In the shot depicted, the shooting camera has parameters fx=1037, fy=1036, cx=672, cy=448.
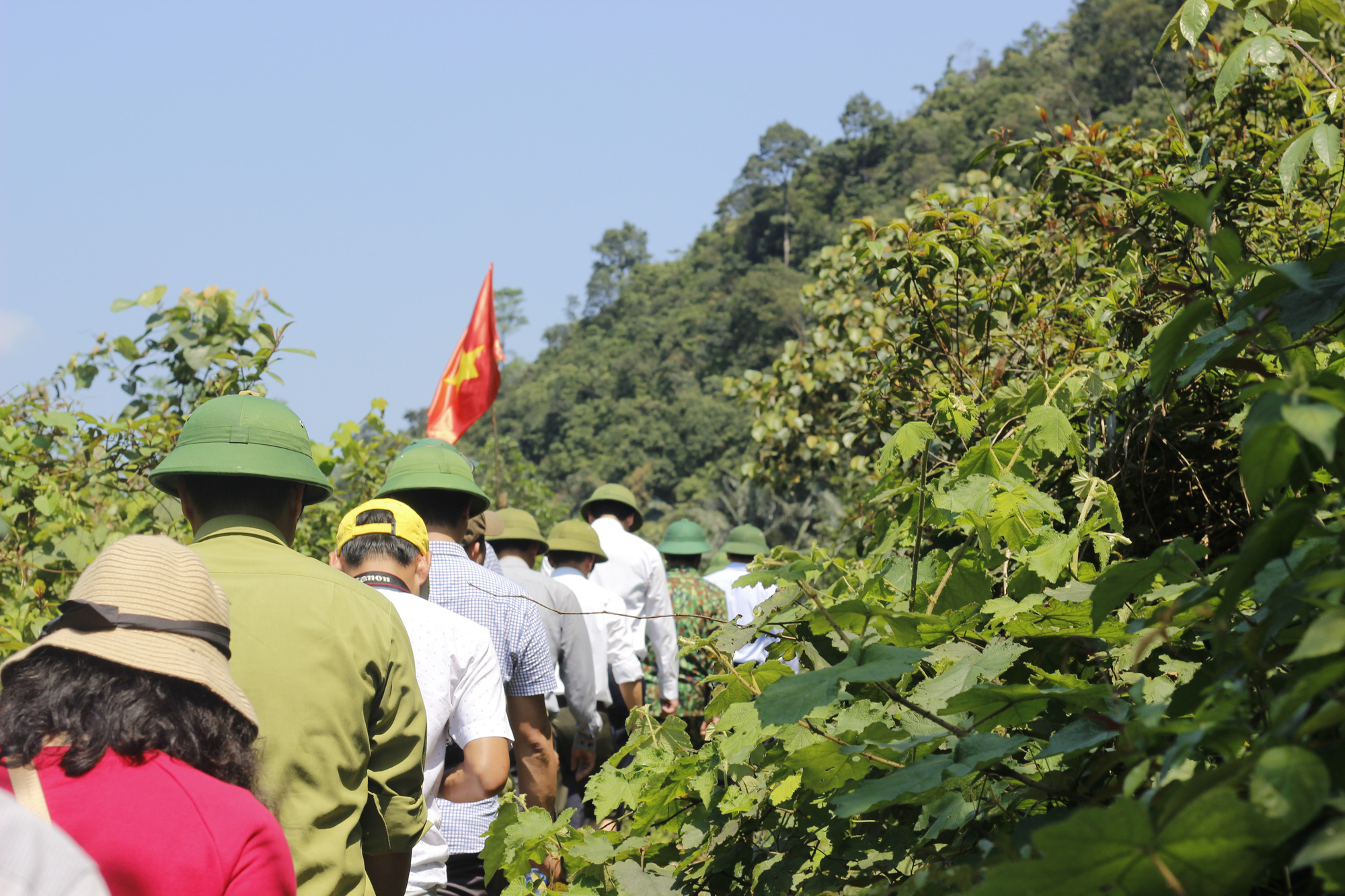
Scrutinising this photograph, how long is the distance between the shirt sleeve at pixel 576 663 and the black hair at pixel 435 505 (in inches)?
35.3

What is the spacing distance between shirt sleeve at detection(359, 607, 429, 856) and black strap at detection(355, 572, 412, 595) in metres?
0.55

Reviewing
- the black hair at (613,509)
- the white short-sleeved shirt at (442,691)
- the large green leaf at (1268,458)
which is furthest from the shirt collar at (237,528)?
the black hair at (613,509)

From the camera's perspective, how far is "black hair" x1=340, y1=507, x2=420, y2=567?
2.64m

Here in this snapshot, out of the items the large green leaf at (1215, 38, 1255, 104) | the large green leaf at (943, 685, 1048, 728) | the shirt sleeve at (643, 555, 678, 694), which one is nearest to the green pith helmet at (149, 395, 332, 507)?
the large green leaf at (943, 685, 1048, 728)

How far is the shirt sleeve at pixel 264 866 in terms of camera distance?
1327mm

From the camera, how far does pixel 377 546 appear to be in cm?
264

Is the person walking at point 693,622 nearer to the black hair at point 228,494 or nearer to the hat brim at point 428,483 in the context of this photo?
the hat brim at point 428,483

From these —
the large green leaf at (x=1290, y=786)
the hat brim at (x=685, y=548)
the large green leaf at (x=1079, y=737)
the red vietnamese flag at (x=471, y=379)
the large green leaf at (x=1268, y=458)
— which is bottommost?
the hat brim at (x=685, y=548)

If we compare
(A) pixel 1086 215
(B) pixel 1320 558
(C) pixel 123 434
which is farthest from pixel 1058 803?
(C) pixel 123 434

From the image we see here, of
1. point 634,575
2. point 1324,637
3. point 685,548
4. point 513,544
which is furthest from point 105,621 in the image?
point 685,548

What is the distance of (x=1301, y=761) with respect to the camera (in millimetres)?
622

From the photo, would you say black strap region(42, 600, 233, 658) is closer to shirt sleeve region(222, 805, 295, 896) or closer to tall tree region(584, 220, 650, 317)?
shirt sleeve region(222, 805, 295, 896)

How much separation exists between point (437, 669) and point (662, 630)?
9.30ft

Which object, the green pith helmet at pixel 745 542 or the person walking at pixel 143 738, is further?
the green pith helmet at pixel 745 542
